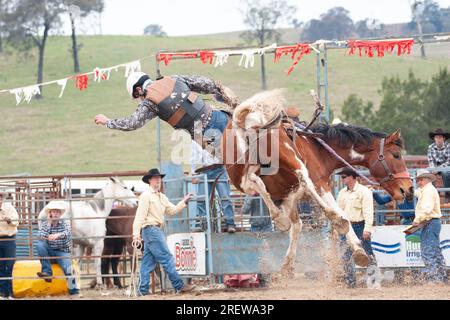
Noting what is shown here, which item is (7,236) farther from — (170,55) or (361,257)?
(361,257)

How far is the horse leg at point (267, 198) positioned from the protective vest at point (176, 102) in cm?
107

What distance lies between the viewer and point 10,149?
159ft

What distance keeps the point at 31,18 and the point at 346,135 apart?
5062 centimetres

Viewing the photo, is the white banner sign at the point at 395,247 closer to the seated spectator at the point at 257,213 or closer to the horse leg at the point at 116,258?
the seated spectator at the point at 257,213

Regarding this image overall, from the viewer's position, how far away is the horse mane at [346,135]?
1125cm

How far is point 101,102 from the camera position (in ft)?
174

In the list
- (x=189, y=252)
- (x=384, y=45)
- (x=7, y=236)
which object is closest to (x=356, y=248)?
(x=189, y=252)

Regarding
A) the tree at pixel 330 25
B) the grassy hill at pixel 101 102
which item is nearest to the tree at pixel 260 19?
the grassy hill at pixel 101 102

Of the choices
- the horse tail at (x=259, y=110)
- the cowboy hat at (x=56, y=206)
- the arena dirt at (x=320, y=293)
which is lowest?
the arena dirt at (x=320, y=293)

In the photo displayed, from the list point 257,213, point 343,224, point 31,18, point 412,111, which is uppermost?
point 31,18
